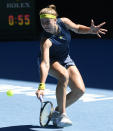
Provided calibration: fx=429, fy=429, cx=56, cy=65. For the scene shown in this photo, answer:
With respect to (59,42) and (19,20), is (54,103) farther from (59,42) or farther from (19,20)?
(19,20)

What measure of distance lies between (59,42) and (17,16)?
11323 millimetres

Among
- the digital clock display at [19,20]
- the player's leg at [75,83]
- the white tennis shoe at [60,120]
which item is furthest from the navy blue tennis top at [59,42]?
the digital clock display at [19,20]

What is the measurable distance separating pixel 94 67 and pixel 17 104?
4118 mm

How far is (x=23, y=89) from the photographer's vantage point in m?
7.65

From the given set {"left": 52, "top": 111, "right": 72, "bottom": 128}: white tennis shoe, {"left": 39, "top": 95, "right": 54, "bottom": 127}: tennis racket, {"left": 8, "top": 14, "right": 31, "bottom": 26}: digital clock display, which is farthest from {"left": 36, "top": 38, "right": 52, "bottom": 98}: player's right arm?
{"left": 8, "top": 14, "right": 31, "bottom": 26}: digital clock display

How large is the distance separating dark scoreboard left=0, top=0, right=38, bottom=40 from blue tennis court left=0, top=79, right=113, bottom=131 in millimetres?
8369

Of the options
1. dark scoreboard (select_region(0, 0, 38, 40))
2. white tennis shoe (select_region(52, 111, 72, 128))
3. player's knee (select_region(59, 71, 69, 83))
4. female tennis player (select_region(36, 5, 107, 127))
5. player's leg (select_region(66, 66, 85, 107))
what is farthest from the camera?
dark scoreboard (select_region(0, 0, 38, 40))

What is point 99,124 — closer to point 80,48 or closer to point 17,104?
point 17,104

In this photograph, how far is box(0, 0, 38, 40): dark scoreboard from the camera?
16047 mm

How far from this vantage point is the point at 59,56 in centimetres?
501

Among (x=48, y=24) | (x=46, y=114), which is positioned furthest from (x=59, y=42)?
(x=46, y=114)

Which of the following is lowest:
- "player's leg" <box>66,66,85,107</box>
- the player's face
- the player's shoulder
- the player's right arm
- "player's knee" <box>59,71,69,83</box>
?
"player's leg" <box>66,66,85,107</box>

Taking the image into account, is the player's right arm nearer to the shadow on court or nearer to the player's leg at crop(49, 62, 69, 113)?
the player's leg at crop(49, 62, 69, 113)

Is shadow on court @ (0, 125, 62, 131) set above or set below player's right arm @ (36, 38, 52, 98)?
below
